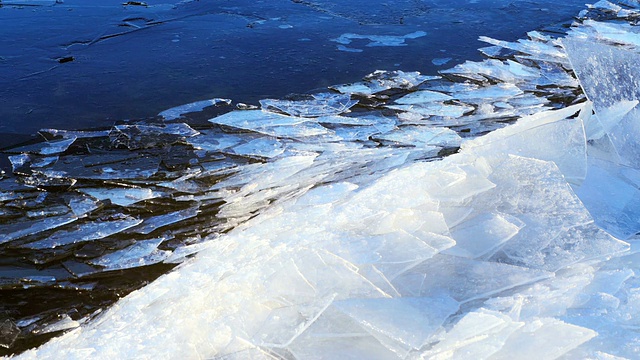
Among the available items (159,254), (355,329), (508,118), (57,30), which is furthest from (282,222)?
(57,30)

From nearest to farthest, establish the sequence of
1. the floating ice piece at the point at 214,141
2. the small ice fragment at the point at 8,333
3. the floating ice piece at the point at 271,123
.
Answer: the small ice fragment at the point at 8,333 → the floating ice piece at the point at 214,141 → the floating ice piece at the point at 271,123

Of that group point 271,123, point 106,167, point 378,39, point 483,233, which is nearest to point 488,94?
point 378,39

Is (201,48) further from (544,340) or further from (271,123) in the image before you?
(544,340)

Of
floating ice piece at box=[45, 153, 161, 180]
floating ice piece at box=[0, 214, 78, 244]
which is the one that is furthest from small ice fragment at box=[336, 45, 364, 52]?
floating ice piece at box=[0, 214, 78, 244]

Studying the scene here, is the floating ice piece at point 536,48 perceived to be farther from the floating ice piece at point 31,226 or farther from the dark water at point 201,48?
the floating ice piece at point 31,226

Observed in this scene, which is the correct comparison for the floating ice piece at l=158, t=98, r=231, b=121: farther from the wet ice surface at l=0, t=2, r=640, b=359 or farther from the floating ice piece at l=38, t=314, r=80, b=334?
the floating ice piece at l=38, t=314, r=80, b=334

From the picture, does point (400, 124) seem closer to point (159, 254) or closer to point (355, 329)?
point (159, 254)

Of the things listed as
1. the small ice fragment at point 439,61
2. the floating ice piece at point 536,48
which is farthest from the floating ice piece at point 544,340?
the floating ice piece at point 536,48
